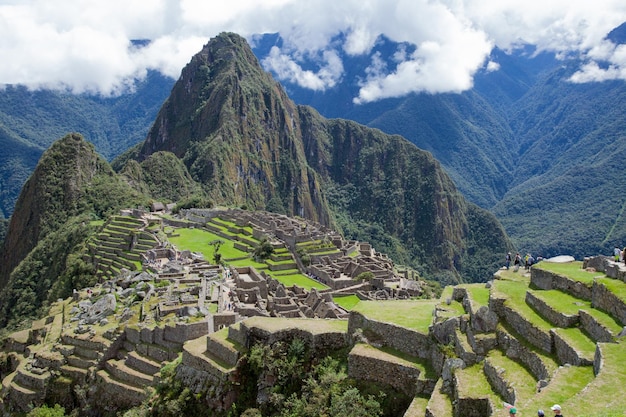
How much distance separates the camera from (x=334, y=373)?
Result: 599 inches

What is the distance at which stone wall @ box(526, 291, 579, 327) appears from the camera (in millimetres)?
11953

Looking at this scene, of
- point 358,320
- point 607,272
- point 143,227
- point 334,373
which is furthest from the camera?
point 143,227

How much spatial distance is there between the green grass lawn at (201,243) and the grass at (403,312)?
39.6 m

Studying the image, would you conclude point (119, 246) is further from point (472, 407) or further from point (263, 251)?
point (472, 407)

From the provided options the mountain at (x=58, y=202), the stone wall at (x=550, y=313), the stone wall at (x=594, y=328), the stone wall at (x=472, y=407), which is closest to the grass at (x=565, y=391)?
the stone wall at (x=594, y=328)

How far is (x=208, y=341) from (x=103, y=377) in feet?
22.2

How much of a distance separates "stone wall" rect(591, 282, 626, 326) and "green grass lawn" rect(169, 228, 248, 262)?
4646 cm

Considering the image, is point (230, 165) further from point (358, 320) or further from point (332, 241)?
point (358, 320)

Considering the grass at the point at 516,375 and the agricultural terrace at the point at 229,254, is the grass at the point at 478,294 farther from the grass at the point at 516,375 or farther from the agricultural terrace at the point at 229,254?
the agricultural terrace at the point at 229,254

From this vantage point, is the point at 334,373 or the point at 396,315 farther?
the point at 396,315

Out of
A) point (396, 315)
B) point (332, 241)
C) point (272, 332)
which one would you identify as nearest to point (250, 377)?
point (272, 332)

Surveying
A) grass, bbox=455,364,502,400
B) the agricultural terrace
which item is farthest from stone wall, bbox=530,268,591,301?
the agricultural terrace

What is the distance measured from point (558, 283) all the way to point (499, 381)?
4.01 m

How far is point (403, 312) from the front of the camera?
17.0 metres
